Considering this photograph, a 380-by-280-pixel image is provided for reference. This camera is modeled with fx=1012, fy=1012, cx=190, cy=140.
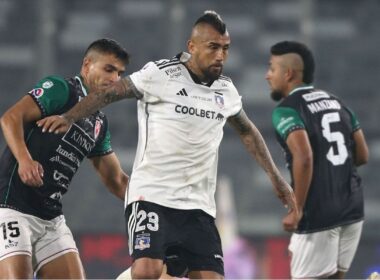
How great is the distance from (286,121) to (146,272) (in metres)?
2.11

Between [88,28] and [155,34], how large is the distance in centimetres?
125

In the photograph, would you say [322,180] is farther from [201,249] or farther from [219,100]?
[201,249]

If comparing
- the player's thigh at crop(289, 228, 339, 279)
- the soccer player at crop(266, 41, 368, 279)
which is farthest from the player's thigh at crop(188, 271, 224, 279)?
the player's thigh at crop(289, 228, 339, 279)

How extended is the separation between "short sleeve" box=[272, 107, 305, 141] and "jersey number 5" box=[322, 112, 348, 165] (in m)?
0.21

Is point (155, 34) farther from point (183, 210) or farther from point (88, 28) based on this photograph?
point (183, 210)

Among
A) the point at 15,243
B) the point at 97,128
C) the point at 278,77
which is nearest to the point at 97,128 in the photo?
the point at 97,128

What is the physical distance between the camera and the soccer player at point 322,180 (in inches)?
292

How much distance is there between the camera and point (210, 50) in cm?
591

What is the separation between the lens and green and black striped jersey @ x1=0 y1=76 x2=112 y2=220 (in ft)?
20.3

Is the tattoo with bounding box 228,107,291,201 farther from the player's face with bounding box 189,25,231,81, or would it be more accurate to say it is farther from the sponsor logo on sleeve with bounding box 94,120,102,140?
the sponsor logo on sleeve with bounding box 94,120,102,140

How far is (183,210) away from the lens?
19.2 ft

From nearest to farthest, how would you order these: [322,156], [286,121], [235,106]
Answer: [235,106], [286,121], [322,156]

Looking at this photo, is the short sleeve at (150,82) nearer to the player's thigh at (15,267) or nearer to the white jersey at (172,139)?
the white jersey at (172,139)

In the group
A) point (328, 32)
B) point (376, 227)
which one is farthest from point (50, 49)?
point (376, 227)
